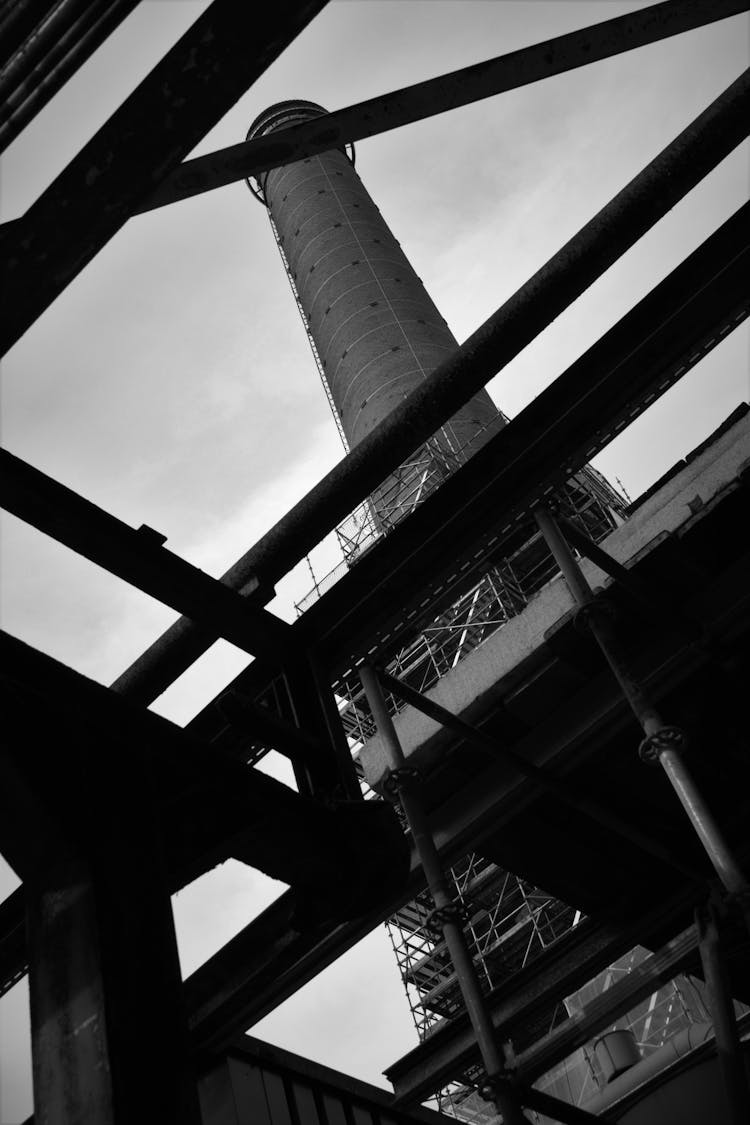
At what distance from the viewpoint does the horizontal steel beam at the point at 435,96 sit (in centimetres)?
390

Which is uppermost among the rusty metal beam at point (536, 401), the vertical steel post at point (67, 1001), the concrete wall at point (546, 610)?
the concrete wall at point (546, 610)

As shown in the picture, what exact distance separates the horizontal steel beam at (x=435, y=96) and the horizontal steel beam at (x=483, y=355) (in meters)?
0.47

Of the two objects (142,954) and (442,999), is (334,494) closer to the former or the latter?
(142,954)

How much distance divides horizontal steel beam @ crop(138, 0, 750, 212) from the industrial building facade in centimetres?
1

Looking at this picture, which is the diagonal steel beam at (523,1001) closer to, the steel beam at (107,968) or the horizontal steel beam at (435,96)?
the steel beam at (107,968)

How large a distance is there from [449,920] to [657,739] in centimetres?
134

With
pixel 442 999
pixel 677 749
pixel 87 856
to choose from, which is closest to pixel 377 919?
pixel 677 749

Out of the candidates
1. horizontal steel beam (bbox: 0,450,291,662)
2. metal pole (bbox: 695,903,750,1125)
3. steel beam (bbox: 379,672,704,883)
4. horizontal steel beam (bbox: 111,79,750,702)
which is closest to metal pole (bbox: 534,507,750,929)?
metal pole (bbox: 695,903,750,1125)

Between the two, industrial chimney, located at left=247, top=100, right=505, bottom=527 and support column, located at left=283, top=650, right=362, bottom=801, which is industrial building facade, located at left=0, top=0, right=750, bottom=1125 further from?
industrial chimney, located at left=247, top=100, right=505, bottom=527

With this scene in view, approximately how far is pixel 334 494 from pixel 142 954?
7.59 feet

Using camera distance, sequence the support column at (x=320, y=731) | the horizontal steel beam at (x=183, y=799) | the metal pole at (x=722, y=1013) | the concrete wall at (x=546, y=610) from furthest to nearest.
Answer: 1. the concrete wall at (x=546, y=610)
2. the support column at (x=320, y=731)
3. the metal pole at (x=722, y=1013)
4. the horizontal steel beam at (x=183, y=799)

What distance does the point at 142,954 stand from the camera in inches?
129

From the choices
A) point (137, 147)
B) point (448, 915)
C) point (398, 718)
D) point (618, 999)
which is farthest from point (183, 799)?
point (398, 718)

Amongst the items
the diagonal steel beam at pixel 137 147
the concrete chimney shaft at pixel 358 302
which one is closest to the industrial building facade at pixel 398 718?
the diagonal steel beam at pixel 137 147
